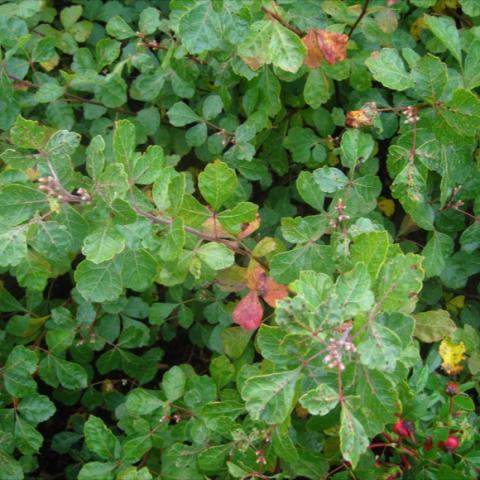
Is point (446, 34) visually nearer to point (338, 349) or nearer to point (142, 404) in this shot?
point (338, 349)

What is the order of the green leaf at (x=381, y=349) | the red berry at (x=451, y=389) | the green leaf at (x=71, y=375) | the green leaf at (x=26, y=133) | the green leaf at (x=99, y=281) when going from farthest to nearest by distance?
the green leaf at (x=71, y=375), the red berry at (x=451, y=389), the green leaf at (x=99, y=281), the green leaf at (x=26, y=133), the green leaf at (x=381, y=349)

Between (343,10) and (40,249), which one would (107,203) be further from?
(343,10)

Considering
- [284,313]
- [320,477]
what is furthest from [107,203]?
[320,477]

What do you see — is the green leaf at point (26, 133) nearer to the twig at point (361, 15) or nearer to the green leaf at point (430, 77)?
the green leaf at point (430, 77)

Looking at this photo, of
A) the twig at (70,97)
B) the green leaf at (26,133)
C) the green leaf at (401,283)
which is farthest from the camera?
the twig at (70,97)

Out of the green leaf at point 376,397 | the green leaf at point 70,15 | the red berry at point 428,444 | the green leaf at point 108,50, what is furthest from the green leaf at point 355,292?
the green leaf at point 70,15

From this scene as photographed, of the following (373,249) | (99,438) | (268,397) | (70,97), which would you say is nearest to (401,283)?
(373,249)

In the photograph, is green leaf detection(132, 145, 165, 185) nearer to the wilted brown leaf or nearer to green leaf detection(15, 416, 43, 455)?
the wilted brown leaf
